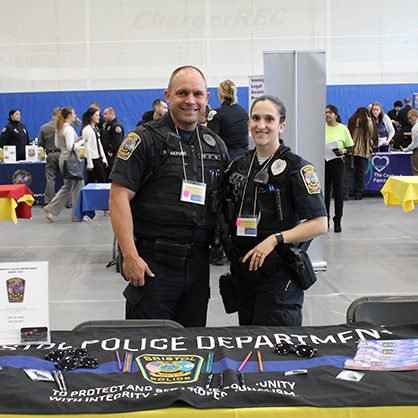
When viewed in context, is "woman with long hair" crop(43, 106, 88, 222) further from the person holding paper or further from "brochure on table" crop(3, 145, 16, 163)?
the person holding paper

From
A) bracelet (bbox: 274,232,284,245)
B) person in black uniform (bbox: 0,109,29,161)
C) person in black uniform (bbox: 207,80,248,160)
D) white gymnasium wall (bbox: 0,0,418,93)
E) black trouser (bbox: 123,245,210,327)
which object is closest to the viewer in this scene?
bracelet (bbox: 274,232,284,245)

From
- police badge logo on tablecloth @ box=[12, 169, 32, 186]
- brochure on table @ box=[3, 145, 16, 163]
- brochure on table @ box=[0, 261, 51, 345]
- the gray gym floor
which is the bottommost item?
the gray gym floor

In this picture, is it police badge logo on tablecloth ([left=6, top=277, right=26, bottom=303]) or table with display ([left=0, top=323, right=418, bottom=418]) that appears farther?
police badge logo on tablecloth ([left=6, top=277, right=26, bottom=303])

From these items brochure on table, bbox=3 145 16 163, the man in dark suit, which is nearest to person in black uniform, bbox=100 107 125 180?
brochure on table, bbox=3 145 16 163

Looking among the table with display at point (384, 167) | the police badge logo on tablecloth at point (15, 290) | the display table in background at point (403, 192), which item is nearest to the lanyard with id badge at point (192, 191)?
the police badge logo on tablecloth at point (15, 290)

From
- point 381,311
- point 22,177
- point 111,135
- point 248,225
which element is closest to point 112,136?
point 111,135

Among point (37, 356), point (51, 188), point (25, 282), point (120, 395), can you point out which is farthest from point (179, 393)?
point (51, 188)

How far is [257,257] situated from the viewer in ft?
5.77

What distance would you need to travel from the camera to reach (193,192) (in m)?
1.86

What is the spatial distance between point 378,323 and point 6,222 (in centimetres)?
609

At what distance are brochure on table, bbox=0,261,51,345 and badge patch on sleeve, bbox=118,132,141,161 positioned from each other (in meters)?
0.51

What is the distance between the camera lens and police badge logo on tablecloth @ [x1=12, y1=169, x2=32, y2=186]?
795 cm

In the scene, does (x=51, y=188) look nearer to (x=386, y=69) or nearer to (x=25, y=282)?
(x=25, y=282)

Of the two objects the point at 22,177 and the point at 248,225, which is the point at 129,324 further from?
the point at 22,177
